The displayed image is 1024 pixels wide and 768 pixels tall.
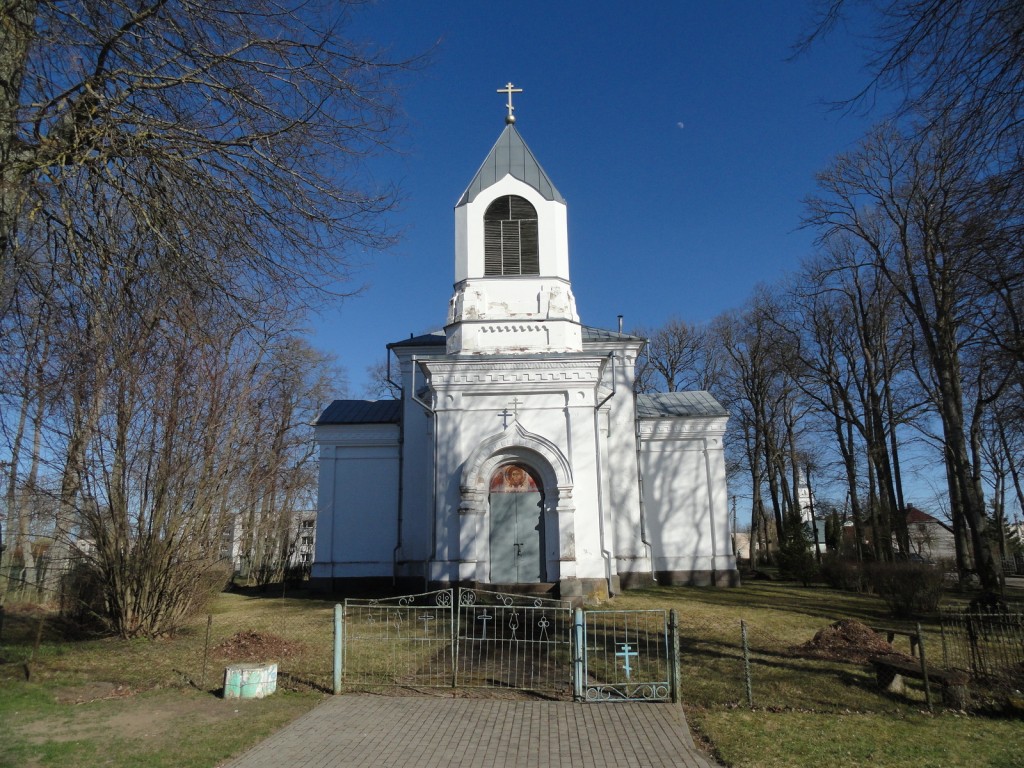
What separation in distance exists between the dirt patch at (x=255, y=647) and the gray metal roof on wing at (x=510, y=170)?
11.6 metres

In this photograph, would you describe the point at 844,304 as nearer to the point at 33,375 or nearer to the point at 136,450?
the point at 136,450

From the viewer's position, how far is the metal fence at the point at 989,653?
29.6 ft

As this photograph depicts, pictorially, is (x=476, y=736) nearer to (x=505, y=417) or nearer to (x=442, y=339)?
(x=505, y=417)

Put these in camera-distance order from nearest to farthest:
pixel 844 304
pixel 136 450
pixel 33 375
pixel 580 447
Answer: pixel 33 375
pixel 136 450
pixel 580 447
pixel 844 304

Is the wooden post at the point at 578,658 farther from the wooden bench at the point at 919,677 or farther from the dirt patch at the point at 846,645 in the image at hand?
the dirt patch at the point at 846,645

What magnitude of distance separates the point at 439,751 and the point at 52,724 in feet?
14.2

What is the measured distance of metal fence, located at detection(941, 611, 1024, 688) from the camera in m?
9.03

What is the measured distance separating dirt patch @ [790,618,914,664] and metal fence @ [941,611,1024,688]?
98 centimetres

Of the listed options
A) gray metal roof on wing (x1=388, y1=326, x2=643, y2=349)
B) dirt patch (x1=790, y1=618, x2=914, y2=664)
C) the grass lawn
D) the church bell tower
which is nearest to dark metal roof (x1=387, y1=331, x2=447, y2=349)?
gray metal roof on wing (x1=388, y1=326, x2=643, y2=349)

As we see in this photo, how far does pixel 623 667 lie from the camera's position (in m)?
9.66

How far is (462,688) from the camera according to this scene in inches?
347

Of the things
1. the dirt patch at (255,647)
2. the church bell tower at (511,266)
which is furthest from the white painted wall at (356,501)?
the dirt patch at (255,647)

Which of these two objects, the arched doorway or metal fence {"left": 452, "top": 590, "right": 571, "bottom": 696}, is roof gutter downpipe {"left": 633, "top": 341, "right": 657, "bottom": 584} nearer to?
the arched doorway

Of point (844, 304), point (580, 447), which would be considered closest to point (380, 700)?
point (580, 447)
